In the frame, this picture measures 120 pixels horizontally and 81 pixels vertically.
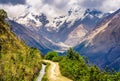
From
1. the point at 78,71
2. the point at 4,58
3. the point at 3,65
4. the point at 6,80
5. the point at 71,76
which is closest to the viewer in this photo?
the point at 6,80

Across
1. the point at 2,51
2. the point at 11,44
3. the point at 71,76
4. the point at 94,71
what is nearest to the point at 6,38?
the point at 11,44

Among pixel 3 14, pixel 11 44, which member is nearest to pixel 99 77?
pixel 11 44

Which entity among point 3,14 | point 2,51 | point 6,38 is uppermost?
point 3,14

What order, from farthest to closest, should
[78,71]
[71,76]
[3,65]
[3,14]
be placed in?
[3,14]
[71,76]
[78,71]
[3,65]

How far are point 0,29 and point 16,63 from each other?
27601 millimetres

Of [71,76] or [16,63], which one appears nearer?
[16,63]

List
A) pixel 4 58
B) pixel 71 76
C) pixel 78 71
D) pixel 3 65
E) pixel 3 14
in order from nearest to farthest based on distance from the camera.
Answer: pixel 3 65, pixel 4 58, pixel 78 71, pixel 71 76, pixel 3 14

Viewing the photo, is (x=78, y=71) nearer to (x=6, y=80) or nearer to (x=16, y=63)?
(x=16, y=63)

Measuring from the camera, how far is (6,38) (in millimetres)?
136875

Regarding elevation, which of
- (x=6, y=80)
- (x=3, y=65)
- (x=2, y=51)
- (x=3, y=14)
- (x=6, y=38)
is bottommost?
(x=6, y=80)

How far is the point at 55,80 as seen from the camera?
134500 mm

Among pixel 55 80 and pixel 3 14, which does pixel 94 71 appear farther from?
pixel 3 14

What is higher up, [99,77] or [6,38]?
[6,38]

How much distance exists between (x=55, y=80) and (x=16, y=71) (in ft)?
102
